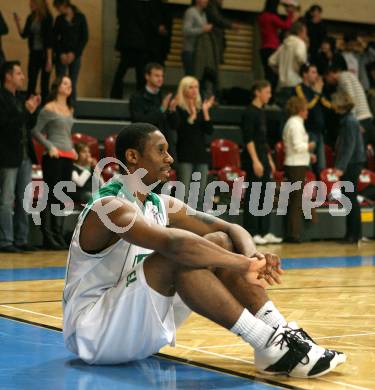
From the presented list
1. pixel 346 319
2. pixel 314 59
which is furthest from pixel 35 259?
pixel 314 59

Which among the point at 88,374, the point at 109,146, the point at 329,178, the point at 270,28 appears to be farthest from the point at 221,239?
the point at 270,28

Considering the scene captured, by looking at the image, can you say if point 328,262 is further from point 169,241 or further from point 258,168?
point 169,241

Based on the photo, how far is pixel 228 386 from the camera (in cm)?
425

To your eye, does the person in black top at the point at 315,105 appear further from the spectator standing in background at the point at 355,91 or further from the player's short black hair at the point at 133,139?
the player's short black hair at the point at 133,139

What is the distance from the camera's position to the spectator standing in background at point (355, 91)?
14844 millimetres

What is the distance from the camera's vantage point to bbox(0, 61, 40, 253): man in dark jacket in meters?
10.6

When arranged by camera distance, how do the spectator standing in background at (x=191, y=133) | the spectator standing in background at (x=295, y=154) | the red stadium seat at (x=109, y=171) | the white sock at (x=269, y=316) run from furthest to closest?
the spectator standing in background at (x=295, y=154) < the red stadium seat at (x=109, y=171) < the spectator standing in background at (x=191, y=133) < the white sock at (x=269, y=316)

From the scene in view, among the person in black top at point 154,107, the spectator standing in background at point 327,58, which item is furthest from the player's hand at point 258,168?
the spectator standing in background at point 327,58

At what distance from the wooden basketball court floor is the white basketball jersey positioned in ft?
1.00

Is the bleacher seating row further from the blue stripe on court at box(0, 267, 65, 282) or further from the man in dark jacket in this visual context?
the blue stripe on court at box(0, 267, 65, 282)

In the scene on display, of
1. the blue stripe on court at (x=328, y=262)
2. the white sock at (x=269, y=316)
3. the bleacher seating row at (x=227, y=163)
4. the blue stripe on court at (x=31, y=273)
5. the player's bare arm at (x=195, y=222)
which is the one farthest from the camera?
the bleacher seating row at (x=227, y=163)

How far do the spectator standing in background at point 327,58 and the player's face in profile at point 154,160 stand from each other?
11047mm

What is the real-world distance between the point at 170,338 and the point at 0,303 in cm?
267

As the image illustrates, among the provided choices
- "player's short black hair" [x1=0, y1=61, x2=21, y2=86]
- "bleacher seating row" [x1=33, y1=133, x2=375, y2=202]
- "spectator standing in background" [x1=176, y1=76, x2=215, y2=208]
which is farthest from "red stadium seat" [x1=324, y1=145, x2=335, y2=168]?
"player's short black hair" [x1=0, y1=61, x2=21, y2=86]
